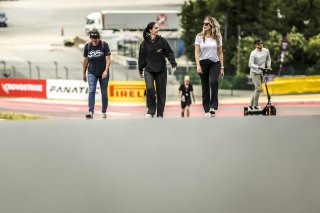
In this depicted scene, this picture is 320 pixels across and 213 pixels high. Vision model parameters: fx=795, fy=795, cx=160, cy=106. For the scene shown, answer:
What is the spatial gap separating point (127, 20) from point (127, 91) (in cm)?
314

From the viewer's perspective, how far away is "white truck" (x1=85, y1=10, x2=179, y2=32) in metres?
20.8

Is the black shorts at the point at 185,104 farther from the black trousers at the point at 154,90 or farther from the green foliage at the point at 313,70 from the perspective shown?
the green foliage at the point at 313,70

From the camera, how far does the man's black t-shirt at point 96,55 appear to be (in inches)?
547

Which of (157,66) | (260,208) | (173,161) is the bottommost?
(260,208)

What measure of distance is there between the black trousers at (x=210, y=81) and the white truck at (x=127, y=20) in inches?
249

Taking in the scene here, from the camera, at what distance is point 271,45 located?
25.5 meters

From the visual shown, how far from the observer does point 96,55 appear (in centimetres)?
1392

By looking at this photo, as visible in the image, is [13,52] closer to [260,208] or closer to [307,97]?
[307,97]

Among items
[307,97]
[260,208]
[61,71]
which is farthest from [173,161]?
[61,71]

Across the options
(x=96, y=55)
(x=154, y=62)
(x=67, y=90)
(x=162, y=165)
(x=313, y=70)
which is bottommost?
(x=162, y=165)

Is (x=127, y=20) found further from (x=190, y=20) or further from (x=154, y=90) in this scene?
(x=154, y=90)

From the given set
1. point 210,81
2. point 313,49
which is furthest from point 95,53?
point 313,49

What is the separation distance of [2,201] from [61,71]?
1227cm

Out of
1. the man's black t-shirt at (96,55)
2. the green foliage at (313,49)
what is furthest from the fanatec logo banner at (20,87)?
the green foliage at (313,49)
